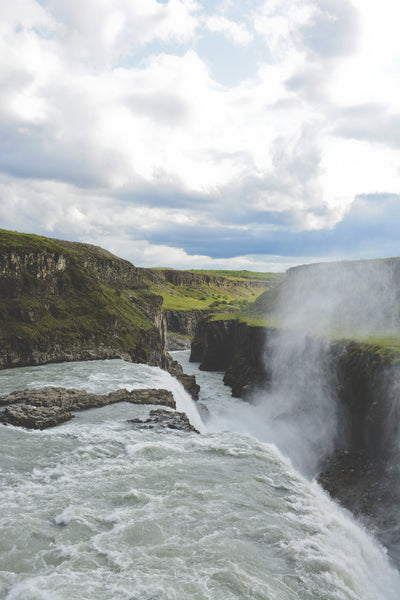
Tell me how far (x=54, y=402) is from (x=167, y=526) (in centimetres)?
1636

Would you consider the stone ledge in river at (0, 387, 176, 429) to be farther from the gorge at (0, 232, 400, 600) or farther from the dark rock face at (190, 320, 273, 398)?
the dark rock face at (190, 320, 273, 398)

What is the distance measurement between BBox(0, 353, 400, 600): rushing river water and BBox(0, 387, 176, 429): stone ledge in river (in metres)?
1.58

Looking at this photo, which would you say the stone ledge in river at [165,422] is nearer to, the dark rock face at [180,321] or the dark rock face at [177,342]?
the dark rock face at [177,342]

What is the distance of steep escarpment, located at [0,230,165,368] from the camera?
49.3 metres

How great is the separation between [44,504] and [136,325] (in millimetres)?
57630

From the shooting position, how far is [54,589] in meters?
9.23

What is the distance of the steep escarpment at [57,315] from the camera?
1943 inches

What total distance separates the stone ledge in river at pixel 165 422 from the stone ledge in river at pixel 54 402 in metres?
3.56

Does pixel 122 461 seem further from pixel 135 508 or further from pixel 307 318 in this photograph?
pixel 307 318

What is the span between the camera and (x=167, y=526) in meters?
12.3

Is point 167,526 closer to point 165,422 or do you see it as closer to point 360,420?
point 165,422

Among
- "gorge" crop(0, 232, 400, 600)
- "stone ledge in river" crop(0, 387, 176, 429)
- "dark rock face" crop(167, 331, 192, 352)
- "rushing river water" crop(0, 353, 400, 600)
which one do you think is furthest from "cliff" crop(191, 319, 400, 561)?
"dark rock face" crop(167, 331, 192, 352)

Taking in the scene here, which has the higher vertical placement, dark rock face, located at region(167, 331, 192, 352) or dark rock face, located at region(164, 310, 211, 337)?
dark rock face, located at region(164, 310, 211, 337)

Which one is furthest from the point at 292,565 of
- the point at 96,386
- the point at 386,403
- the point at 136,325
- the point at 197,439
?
the point at 136,325
